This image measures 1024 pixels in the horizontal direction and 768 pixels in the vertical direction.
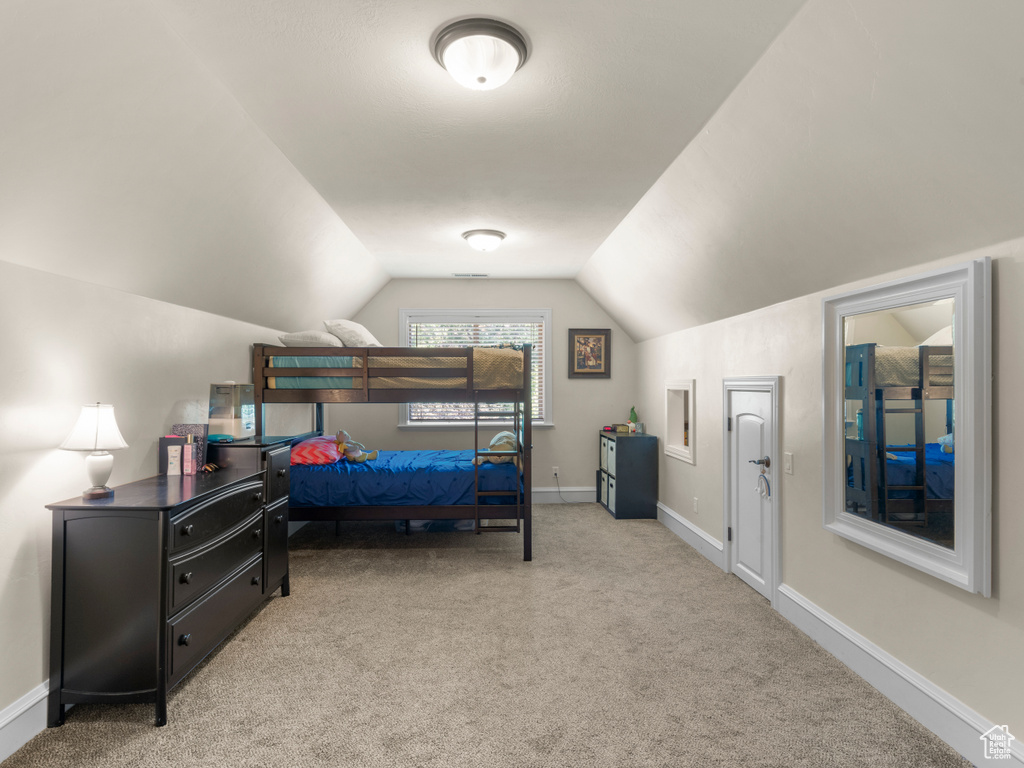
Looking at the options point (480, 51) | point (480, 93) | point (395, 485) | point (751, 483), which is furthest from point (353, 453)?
point (480, 51)

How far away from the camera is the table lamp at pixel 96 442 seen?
224cm

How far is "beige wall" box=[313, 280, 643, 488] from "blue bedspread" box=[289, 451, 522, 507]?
1700 millimetres

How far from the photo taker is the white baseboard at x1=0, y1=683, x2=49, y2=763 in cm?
201

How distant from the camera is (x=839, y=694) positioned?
2434mm

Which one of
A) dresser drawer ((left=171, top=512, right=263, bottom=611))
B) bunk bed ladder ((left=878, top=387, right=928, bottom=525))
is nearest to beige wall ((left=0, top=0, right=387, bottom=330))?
dresser drawer ((left=171, top=512, right=263, bottom=611))

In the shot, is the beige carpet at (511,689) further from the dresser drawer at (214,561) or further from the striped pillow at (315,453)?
the striped pillow at (315,453)

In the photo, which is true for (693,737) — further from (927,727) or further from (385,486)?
(385,486)

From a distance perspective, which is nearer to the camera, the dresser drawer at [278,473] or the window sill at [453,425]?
the dresser drawer at [278,473]

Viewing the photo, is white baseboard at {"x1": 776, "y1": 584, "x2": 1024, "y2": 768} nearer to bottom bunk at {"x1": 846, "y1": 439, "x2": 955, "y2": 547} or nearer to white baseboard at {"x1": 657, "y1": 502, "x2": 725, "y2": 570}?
bottom bunk at {"x1": 846, "y1": 439, "x2": 955, "y2": 547}

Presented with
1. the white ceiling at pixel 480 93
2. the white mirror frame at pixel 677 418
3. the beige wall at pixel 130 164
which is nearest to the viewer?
the beige wall at pixel 130 164

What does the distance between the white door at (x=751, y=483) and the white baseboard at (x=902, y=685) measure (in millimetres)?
438

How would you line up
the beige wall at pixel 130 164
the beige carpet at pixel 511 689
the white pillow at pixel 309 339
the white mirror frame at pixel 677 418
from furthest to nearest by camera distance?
the white mirror frame at pixel 677 418 < the white pillow at pixel 309 339 < the beige carpet at pixel 511 689 < the beige wall at pixel 130 164

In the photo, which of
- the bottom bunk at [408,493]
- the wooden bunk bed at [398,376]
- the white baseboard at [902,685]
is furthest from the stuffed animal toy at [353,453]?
the white baseboard at [902,685]

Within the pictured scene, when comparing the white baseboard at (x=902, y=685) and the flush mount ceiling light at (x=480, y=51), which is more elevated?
the flush mount ceiling light at (x=480, y=51)
